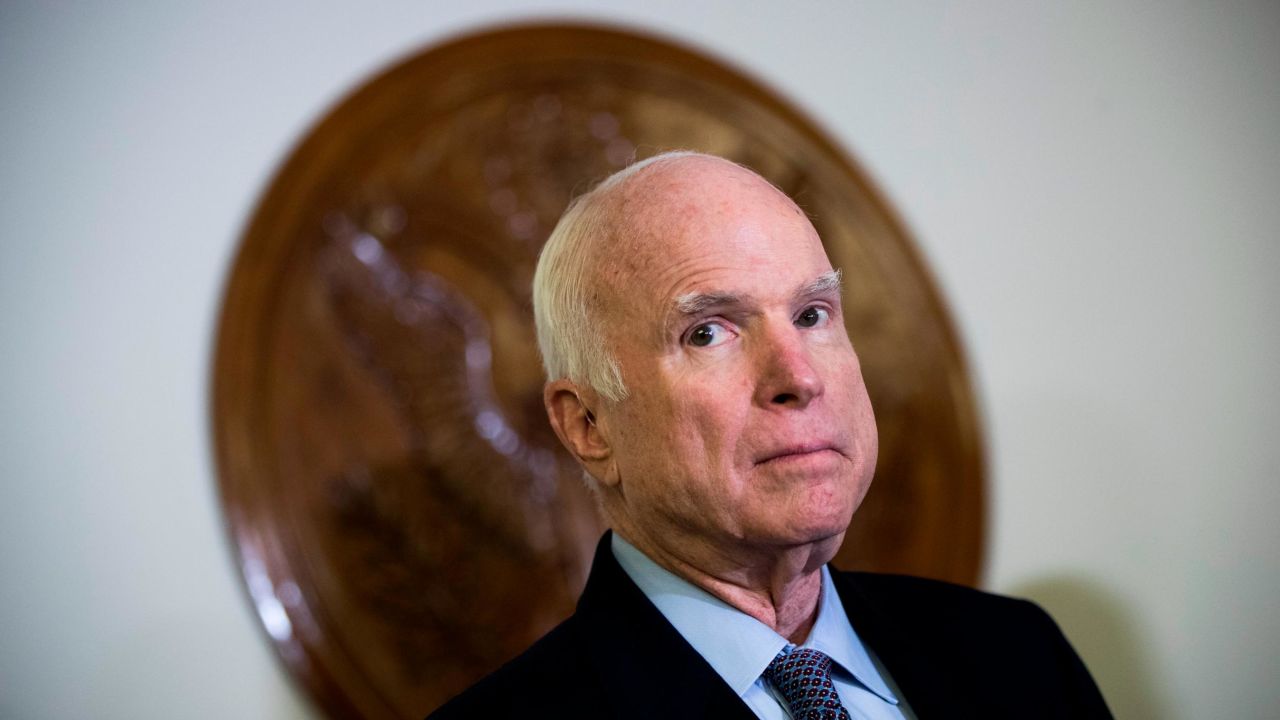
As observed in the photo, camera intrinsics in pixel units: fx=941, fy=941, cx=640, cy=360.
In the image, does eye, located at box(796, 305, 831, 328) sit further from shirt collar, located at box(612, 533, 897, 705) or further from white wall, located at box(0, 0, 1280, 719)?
white wall, located at box(0, 0, 1280, 719)

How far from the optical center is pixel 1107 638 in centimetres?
229

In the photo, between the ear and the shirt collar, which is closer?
the shirt collar

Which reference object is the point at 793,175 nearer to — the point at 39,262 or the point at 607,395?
the point at 607,395

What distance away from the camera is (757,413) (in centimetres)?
102

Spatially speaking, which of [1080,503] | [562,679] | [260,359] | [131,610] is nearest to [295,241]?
[260,359]

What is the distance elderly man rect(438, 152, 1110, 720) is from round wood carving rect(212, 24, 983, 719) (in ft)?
2.06

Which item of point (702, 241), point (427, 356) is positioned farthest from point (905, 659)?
point (427, 356)

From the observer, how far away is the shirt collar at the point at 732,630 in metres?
1.04

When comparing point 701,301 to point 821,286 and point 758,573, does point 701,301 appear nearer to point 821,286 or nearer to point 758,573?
point 821,286

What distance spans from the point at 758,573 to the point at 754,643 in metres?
0.08

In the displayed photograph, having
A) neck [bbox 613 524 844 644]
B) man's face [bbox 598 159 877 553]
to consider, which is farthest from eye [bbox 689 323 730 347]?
neck [bbox 613 524 844 644]

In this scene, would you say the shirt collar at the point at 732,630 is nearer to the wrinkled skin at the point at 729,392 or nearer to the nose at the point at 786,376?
the wrinkled skin at the point at 729,392

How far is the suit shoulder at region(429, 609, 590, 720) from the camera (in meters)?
1.06

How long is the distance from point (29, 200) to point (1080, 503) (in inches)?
90.9
